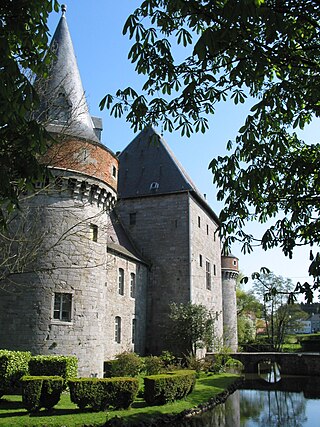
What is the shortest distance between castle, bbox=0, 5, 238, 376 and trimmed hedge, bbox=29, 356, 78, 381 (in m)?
1.24

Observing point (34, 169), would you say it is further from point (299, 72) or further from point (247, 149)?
point (299, 72)

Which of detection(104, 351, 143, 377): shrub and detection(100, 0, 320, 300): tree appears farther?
detection(104, 351, 143, 377): shrub

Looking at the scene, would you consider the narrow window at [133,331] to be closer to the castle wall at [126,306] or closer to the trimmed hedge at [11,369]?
the castle wall at [126,306]

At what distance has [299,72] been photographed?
5.48 meters

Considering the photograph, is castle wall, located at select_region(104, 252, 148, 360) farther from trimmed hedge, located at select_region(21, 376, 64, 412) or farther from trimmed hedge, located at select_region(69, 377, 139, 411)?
trimmed hedge, located at select_region(21, 376, 64, 412)

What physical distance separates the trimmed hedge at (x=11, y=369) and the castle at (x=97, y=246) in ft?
4.50

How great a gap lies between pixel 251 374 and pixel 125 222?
1281 centimetres

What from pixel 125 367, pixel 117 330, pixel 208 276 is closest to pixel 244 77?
pixel 125 367

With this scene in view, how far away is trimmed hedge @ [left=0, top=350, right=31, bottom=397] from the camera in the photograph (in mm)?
13086

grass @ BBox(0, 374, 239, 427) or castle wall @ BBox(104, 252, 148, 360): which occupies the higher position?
castle wall @ BBox(104, 252, 148, 360)

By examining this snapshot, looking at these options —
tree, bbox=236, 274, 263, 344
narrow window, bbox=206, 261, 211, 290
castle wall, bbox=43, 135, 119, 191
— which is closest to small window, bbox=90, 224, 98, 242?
castle wall, bbox=43, 135, 119, 191

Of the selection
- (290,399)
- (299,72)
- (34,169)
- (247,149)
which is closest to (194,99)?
(247,149)

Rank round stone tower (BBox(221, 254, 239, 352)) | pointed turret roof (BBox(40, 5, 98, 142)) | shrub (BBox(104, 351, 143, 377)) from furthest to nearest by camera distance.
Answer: round stone tower (BBox(221, 254, 239, 352)) < shrub (BBox(104, 351, 143, 377)) < pointed turret roof (BBox(40, 5, 98, 142))

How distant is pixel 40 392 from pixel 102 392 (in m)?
1.71
